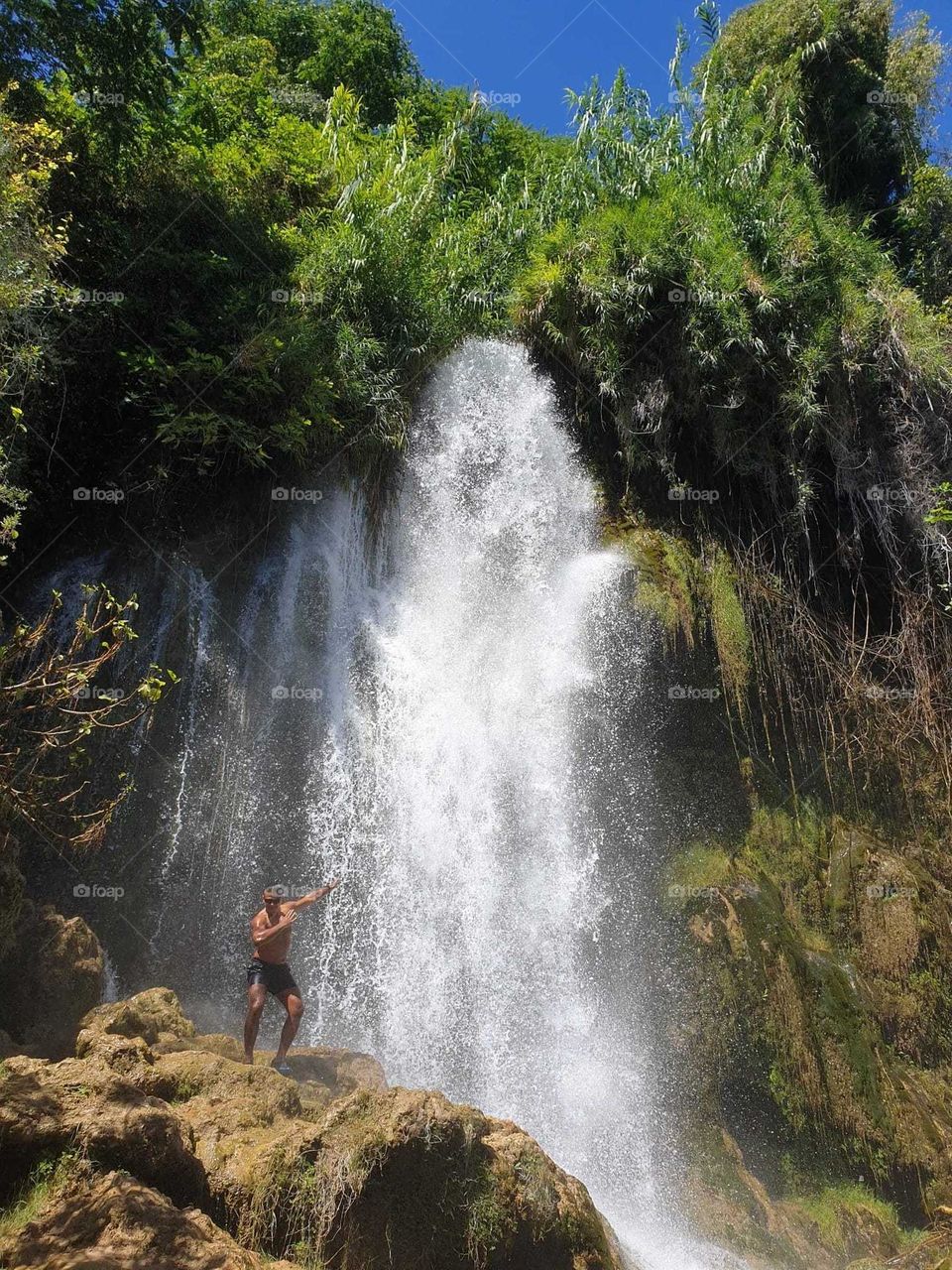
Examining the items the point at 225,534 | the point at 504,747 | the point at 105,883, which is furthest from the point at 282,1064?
the point at 225,534

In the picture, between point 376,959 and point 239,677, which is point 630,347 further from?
point 376,959

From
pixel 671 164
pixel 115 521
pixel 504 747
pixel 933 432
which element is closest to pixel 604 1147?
pixel 504 747

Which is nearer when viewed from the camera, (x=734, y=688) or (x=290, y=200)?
(x=734, y=688)

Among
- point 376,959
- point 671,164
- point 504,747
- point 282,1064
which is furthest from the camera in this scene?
point 671,164

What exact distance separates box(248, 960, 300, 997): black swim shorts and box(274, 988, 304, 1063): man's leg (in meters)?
0.03

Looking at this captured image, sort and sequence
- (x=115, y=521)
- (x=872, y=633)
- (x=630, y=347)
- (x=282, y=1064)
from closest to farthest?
(x=282, y=1064)
(x=115, y=521)
(x=872, y=633)
(x=630, y=347)

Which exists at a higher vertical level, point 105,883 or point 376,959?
point 105,883

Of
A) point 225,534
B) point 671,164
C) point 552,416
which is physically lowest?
point 225,534

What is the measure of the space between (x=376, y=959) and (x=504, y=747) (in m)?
2.21

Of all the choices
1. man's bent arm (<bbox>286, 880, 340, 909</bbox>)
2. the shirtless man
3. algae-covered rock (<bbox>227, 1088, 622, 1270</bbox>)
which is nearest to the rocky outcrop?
algae-covered rock (<bbox>227, 1088, 622, 1270</bbox>)

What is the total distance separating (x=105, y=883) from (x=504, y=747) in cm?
364

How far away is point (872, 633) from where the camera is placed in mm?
9484

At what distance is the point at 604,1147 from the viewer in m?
6.12

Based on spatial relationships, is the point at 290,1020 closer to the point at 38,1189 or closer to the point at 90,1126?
the point at 90,1126
